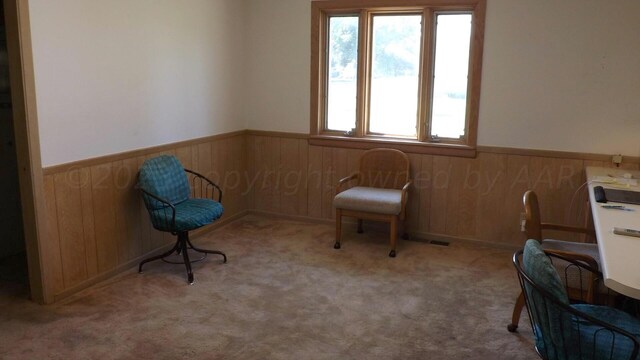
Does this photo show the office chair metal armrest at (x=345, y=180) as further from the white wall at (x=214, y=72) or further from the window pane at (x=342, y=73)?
the white wall at (x=214, y=72)

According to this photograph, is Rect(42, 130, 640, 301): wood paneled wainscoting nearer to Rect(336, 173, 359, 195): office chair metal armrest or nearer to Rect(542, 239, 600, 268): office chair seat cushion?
Rect(336, 173, 359, 195): office chair metal armrest

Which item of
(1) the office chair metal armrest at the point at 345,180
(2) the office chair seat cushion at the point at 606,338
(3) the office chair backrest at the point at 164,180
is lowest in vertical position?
(2) the office chair seat cushion at the point at 606,338

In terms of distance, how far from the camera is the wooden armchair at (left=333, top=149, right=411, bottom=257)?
4.20 meters

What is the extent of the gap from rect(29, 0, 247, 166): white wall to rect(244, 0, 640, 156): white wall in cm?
229

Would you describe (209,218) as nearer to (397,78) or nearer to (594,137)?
(397,78)

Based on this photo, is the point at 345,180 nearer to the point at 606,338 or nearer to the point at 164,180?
the point at 164,180

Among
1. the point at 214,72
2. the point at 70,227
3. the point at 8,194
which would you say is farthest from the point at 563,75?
the point at 8,194

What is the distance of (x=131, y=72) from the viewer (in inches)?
147

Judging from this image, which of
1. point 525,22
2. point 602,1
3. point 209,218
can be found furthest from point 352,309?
point 602,1

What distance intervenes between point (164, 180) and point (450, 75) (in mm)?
2482

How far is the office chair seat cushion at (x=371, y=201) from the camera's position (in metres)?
4.17

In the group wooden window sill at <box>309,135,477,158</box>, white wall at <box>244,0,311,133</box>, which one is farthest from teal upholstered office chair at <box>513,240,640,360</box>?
white wall at <box>244,0,311,133</box>

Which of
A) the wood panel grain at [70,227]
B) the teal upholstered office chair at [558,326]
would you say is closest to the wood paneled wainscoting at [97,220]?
the wood panel grain at [70,227]

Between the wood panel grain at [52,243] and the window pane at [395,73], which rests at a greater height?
the window pane at [395,73]
